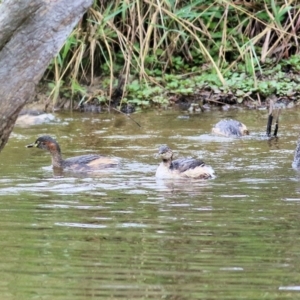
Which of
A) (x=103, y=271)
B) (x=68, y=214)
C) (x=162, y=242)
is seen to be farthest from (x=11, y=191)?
(x=103, y=271)

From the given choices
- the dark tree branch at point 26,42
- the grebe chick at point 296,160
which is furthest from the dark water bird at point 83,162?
the dark tree branch at point 26,42

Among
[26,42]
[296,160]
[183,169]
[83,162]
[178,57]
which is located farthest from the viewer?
[178,57]

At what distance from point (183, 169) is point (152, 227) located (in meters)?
2.92

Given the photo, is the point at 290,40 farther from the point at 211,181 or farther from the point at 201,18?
the point at 211,181

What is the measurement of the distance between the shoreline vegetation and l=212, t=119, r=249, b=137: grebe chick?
2926mm

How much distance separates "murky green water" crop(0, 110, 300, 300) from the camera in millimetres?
4484

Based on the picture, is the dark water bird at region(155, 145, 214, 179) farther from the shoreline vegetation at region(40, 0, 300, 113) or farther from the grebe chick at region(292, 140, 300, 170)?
the shoreline vegetation at region(40, 0, 300, 113)

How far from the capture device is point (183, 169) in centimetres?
889

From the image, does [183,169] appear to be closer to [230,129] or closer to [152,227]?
[230,129]

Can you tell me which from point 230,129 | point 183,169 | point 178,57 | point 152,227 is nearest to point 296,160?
point 183,169

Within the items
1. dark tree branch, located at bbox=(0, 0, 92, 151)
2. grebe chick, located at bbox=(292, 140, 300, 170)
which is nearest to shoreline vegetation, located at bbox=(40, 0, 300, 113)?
grebe chick, located at bbox=(292, 140, 300, 170)

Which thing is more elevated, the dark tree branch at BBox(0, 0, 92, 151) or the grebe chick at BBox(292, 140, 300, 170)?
the dark tree branch at BBox(0, 0, 92, 151)

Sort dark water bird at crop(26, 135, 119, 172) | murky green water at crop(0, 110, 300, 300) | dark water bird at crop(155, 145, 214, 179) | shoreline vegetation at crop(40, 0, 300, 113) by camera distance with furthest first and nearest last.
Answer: shoreline vegetation at crop(40, 0, 300, 113) < dark water bird at crop(26, 135, 119, 172) < dark water bird at crop(155, 145, 214, 179) < murky green water at crop(0, 110, 300, 300)

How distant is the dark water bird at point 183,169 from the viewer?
28.3 feet
